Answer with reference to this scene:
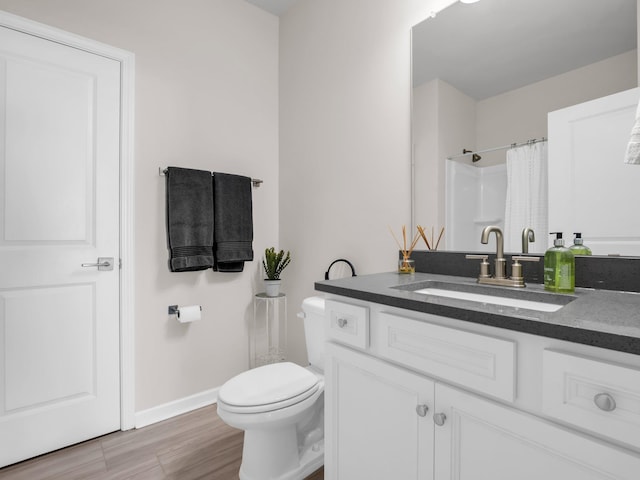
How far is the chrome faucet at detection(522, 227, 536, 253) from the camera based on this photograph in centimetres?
132

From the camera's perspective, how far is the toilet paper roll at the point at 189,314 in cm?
201

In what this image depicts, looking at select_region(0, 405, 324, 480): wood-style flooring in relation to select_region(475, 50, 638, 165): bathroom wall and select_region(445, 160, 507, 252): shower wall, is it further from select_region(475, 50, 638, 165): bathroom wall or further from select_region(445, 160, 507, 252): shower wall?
select_region(475, 50, 638, 165): bathroom wall

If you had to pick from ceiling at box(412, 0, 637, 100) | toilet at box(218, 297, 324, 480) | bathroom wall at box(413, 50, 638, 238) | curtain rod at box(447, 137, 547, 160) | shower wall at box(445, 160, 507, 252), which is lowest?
toilet at box(218, 297, 324, 480)

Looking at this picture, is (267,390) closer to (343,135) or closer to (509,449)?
(509,449)

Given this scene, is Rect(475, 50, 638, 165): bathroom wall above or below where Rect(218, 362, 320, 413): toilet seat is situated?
above

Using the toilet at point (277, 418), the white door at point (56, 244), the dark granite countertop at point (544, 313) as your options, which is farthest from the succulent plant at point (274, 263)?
the dark granite countertop at point (544, 313)

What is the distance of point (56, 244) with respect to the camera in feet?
5.70

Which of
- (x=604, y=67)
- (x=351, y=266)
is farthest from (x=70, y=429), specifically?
(x=604, y=67)

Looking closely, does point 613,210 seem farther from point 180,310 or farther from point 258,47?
point 258,47

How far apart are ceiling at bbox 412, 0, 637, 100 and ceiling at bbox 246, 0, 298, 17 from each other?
116cm

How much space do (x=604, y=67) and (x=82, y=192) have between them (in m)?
2.30

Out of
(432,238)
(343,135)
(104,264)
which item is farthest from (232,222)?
(432,238)

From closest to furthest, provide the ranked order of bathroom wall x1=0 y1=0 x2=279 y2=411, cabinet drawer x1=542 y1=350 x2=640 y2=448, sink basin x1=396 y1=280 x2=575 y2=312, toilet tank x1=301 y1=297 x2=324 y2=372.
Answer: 1. cabinet drawer x1=542 y1=350 x2=640 y2=448
2. sink basin x1=396 y1=280 x2=575 y2=312
3. toilet tank x1=301 y1=297 x2=324 y2=372
4. bathroom wall x1=0 y1=0 x2=279 y2=411

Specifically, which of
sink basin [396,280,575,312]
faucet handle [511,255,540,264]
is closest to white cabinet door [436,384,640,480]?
sink basin [396,280,575,312]
